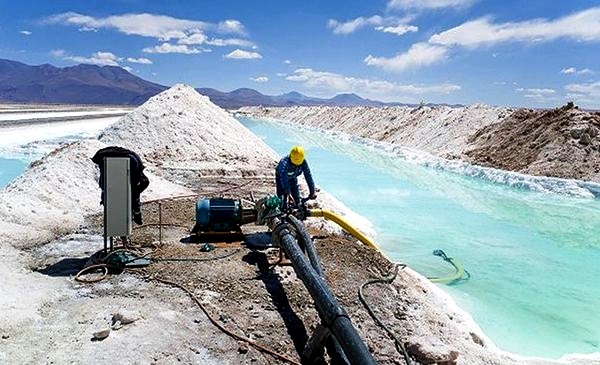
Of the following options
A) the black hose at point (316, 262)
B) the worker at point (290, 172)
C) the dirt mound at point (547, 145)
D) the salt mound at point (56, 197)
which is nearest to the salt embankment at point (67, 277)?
the salt mound at point (56, 197)

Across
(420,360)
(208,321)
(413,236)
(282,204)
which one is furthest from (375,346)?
(413,236)

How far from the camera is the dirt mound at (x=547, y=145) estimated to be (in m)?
23.4

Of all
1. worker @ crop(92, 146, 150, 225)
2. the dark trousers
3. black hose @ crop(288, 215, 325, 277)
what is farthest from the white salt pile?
worker @ crop(92, 146, 150, 225)

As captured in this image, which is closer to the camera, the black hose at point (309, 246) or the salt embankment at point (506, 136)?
the black hose at point (309, 246)

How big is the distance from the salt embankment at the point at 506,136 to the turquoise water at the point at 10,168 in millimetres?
22478

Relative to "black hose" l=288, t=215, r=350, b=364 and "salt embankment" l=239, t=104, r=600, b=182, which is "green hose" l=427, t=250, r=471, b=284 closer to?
A: "black hose" l=288, t=215, r=350, b=364

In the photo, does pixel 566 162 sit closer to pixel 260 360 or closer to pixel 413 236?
pixel 413 236

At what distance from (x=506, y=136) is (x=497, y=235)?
60.9ft

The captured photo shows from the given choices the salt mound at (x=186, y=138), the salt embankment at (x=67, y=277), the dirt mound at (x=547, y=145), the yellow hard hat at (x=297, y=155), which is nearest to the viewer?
the salt embankment at (x=67, y=277)

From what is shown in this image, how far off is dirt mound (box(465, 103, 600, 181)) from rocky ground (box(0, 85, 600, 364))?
17931 mm

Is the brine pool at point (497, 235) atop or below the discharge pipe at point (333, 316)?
below

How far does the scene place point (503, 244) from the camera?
13.1 m

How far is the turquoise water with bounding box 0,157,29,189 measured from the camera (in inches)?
706

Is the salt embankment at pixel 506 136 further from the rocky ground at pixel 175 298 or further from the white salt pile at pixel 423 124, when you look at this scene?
the rocky ground at pixel 175 298
